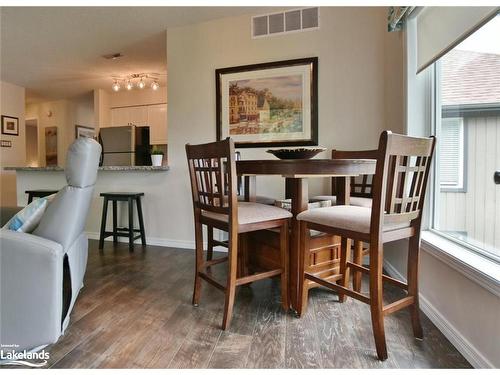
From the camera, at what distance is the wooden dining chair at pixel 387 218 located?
1169mm

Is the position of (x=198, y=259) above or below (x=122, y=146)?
below

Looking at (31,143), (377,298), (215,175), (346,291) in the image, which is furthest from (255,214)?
(31,143)

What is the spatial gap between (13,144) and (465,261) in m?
6.62

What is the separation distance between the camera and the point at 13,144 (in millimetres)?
5016

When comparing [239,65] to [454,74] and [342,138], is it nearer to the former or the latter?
[342,138]

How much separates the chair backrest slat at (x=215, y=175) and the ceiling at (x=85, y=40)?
1.96 meters

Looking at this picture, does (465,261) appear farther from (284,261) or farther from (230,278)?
(230,278)

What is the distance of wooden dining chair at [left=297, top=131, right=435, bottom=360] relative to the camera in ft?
3.84

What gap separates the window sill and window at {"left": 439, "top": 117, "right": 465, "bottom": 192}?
14.2 inches

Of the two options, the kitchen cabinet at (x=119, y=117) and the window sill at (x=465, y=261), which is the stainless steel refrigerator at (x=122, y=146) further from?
the window sill at (x=465, y=261)

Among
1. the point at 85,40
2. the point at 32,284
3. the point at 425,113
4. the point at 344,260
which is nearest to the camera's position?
the point at 32,284

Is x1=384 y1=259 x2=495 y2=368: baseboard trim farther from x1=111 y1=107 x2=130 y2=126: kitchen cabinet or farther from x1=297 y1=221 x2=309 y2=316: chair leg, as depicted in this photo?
x1=111 y1=107 x2=130 y2=126: kitchen cabinet

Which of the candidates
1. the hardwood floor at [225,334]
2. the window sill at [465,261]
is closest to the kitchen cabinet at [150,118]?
the hardwood floor at [225,334]

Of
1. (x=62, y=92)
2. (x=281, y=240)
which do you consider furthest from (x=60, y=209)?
(x=62, y=92)
